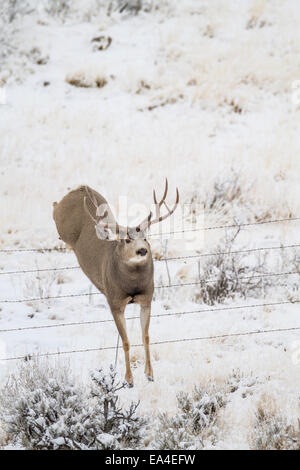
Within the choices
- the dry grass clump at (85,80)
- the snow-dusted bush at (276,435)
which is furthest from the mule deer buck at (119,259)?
the dry grass clump at (85,80)

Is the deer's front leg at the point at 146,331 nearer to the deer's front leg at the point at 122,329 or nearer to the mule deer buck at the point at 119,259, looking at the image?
the mule deer buck at the point at 119,259

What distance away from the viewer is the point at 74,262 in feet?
24.6

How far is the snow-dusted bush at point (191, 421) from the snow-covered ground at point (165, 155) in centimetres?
11

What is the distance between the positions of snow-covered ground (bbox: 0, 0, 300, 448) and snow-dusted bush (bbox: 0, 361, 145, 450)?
469 mm

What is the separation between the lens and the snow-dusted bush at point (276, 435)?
3.66m

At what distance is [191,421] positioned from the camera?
12.8 feet

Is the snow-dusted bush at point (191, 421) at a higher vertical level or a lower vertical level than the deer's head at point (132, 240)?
lower

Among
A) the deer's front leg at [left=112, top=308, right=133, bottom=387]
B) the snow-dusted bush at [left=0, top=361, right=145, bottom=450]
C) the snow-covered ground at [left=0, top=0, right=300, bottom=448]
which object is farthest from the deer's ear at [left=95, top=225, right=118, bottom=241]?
the snow-covered ground at [left=0, top=0, right=300, bottom=448]

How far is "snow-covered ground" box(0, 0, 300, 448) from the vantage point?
200 inches

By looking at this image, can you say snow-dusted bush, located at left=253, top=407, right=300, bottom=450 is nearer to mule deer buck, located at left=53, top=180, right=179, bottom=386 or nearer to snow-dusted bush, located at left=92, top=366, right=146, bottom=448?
snow-dusted bush, located at left=92, top=366, right=146, bottom=448

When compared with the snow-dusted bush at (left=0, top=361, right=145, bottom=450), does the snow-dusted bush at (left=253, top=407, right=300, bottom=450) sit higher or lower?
lower

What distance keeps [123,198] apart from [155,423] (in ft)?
19.2

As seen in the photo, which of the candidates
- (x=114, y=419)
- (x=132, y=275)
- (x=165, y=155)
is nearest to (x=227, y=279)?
(x=132, y=275)
